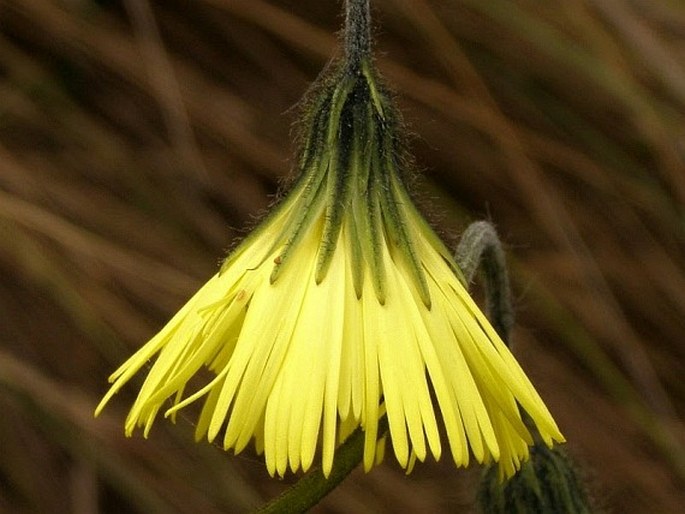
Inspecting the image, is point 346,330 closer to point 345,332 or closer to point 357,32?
point 345,332

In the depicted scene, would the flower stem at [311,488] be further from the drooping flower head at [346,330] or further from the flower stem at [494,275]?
the flower stem at [494,275]

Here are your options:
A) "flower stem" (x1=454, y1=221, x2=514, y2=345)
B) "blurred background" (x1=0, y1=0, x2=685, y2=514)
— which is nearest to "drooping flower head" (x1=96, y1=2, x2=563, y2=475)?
"flower stem" (x1=454, y1=221, x2=514, y2=345)

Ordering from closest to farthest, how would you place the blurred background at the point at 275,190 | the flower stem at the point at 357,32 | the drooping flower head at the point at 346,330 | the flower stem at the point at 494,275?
the drooping flower head at the point at 346,330 → the flower stem at the point at 357,32 → the flower stem at the point at 494,275 → the blurred background at the point at 275,190

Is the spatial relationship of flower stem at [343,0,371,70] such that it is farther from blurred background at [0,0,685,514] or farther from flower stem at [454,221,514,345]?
blurred background at [0,0,685,514]

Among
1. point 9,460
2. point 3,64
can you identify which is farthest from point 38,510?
point 3,64

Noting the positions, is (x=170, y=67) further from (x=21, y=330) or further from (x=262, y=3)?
(x=21, y=330)

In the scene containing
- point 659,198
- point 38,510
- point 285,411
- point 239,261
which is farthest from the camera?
point 659,198

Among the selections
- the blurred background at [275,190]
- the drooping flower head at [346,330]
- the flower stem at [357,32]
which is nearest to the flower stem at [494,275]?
the drooping flower head at [346,330]

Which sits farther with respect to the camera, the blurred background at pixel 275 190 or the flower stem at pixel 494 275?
the blurred background at pixel 275 190

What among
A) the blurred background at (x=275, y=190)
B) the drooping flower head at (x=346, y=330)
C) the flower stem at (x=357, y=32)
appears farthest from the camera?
the blurred background at (x=275, y=190)
